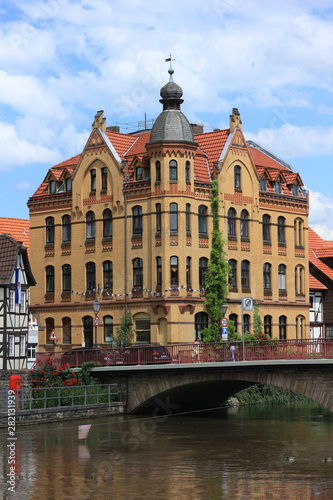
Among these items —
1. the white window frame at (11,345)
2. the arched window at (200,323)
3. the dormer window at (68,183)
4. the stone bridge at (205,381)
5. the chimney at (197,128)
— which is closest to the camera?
the stone bridge at (205,381)

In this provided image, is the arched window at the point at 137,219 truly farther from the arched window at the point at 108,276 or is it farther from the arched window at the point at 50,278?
the arched window at the point at 50,278

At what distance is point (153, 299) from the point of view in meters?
71.6

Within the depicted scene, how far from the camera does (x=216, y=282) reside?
72.7 metres

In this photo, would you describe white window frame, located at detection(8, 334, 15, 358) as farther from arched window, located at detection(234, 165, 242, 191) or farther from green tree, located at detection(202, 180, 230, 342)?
arched window, located at detection(234, 165, 242, 191)

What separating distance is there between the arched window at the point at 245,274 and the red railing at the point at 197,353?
489 inches

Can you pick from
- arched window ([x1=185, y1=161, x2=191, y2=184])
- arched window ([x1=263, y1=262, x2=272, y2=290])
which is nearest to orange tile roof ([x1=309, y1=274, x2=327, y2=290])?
arched window ([x1=263, y1=262, x2=272, y2=290])

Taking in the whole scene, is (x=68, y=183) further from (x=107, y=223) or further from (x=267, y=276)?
(x=267, y=276)

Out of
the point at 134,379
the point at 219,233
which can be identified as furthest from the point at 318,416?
the point at 219,233

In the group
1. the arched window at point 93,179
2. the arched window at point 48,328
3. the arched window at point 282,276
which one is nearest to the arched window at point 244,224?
the arched window at point 282,276

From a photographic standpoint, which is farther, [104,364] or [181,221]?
[181,221]

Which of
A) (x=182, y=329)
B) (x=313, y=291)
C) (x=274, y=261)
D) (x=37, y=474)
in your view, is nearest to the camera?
(x=37, y=474)

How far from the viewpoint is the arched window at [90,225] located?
76312 mm

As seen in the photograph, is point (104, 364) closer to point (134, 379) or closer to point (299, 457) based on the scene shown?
point (134, 379)

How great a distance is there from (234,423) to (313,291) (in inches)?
1261
